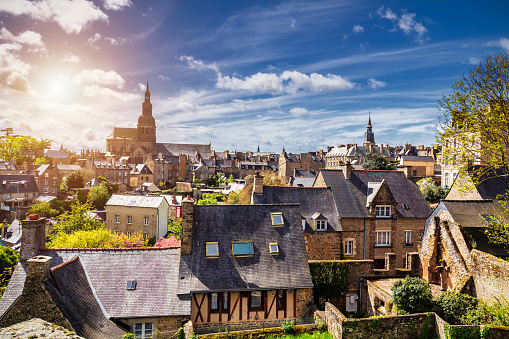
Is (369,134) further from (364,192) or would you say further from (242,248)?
(242,248)

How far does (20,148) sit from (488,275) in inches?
5120

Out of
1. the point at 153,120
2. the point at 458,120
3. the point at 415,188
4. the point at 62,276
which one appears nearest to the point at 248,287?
the point at 62,276

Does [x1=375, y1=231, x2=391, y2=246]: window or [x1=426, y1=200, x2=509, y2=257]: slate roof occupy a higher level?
[x1=426, y1=200, x2=509, y2=257]: slate roof

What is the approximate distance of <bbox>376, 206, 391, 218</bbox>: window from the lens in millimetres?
25156

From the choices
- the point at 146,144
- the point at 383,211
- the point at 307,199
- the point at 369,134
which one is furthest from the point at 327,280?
the point at 369,134

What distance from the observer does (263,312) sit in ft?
53.1

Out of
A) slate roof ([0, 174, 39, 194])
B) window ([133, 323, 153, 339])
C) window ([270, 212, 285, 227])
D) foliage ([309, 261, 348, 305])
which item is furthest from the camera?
slate roof ([0, 174, 39, 194])

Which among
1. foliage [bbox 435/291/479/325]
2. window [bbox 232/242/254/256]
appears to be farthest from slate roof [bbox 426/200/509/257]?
window [bbox 232/242/254/256]

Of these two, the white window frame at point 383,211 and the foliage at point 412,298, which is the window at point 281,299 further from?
the white window frame at point 383,211

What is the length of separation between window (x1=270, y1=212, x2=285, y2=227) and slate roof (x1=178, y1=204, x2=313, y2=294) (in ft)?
0.69

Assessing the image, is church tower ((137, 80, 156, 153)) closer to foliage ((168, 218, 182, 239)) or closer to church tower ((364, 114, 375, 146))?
foliage ((168, 218, 182, 239))

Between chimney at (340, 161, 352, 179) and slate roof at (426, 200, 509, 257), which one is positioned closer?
slate roof at (426, 200, 509, 257)

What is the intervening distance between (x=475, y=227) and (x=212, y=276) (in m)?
15.0

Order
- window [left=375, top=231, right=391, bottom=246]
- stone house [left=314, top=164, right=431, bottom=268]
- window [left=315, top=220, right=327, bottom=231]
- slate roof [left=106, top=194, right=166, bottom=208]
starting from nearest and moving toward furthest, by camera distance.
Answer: window [left=315, top=220, right=327, bottom=231] → stone house [left=314, top=164, right=431, bottom=268] → window [left=375, top=231, right=391, bottom=246] → slate roof [left=106, top=194, right=166, bottom=208]
